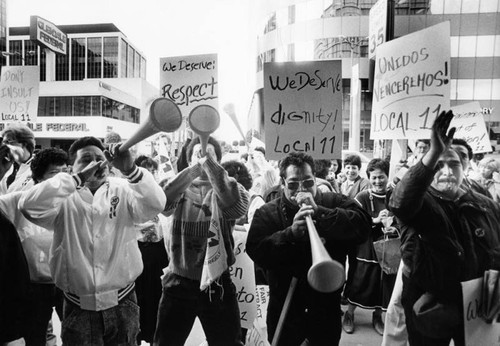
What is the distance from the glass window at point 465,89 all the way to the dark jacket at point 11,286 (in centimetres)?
2828

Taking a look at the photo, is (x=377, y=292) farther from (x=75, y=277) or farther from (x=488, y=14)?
(x=488, y=14)

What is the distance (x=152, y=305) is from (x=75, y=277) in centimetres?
141

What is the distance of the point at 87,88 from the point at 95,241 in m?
34.3

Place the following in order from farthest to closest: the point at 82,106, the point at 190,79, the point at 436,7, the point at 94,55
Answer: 1. the point at 94,55
2. the point at 82,106
3. the point at 436,7
4. the point at 190,79

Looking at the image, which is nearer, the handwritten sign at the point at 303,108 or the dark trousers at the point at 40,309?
the dark trousers at the point at 40,309

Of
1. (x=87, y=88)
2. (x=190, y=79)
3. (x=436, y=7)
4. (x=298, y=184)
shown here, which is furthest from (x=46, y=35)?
(x=298, y=184)

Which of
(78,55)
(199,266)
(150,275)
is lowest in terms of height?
(150,275)

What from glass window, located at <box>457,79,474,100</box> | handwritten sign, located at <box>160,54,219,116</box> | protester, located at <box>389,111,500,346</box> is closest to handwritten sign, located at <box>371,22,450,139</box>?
protester, located at <box>389,111,500,346</box>

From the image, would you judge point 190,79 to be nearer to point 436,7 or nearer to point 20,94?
point 20,94

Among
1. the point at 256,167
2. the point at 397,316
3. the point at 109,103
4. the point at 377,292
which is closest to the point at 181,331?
the point at 397,316

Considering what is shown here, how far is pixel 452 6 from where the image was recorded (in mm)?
26047

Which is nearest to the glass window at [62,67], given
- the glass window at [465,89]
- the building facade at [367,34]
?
the building facade at [367,34]

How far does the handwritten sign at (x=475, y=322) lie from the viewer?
214cm

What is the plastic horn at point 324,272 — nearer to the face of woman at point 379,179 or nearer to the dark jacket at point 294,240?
the dark jacket at point 294,240
